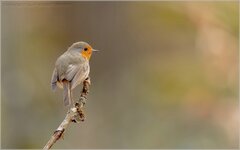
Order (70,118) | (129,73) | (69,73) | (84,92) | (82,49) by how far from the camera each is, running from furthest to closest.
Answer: (129,73)
(82,49)
(69,73)
(84,92)
(70,118)

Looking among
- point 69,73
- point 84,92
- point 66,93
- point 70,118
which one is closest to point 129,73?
point 69,73

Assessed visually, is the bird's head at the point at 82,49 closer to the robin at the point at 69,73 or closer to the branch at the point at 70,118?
the robin at the point at 69,73

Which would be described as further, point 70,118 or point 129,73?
point 129,73

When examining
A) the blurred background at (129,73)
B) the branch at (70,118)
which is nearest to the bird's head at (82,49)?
the branch at (70,118)

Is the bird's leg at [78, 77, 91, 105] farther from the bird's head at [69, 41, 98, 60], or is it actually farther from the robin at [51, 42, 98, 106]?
the bird's head at [69, 41, 98, 60]

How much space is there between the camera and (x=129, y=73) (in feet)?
31.0

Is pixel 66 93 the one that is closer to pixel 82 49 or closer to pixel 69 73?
pixel 69 73

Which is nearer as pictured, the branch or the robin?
the branch

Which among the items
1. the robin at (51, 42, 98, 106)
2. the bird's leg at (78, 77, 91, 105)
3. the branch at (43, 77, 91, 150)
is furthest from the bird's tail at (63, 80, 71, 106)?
the branch at (43, 77, 91, 150)

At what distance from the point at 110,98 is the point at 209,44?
1396 millimetres

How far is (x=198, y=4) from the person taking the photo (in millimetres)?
8898

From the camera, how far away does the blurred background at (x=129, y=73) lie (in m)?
7.77

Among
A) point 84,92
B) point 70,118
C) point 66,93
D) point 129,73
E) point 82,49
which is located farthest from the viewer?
point 129,73

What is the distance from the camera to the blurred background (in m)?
7.77
